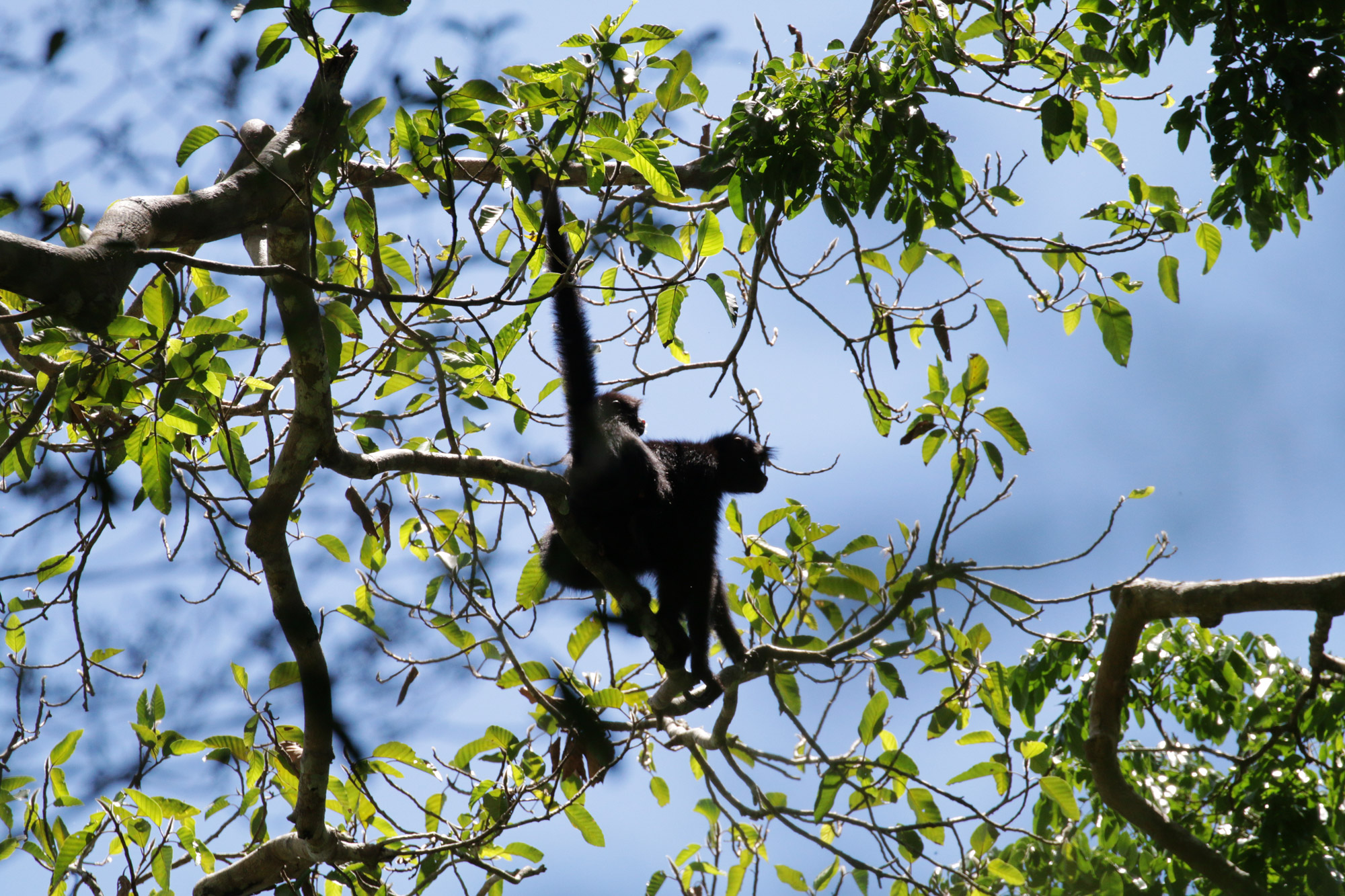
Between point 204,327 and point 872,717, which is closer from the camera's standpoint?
point 204,327

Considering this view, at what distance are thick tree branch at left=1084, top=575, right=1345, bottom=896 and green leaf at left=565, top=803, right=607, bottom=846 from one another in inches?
77.9

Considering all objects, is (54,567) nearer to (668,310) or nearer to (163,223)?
(163,223)

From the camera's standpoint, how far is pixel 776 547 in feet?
13.2

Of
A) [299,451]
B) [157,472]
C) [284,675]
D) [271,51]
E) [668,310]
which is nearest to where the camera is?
[271,51]

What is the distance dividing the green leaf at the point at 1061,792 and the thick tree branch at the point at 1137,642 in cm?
14

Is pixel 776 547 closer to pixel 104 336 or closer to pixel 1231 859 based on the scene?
pixel 1231 859

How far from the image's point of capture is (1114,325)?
372cm

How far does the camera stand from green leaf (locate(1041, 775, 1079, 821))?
140 inches

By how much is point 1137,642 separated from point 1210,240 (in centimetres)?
163

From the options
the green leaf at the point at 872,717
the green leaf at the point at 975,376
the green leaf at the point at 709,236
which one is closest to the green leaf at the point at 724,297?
the green leaf at the point at 709,236

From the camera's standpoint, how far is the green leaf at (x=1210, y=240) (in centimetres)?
363

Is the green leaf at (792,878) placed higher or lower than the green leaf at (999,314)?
lower

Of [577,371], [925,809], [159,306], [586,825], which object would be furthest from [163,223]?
[925,809]

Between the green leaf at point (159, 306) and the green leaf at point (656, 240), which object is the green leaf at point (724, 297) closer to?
the green leaf at point (656, 240)
